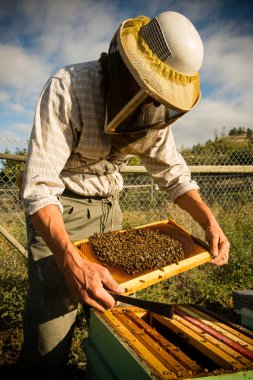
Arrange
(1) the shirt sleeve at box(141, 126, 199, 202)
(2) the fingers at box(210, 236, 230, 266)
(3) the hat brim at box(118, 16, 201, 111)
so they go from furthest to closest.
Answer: (1) the shirt sleeve at box(141, 126, 199, 202), (2) the fingers at box(210, 236, 230, 266), (3) the hat brim at box(118, 16, 201, 111)

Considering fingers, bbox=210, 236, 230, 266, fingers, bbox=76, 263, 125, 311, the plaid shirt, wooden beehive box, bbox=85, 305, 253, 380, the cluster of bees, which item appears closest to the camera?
wooden beehive box, bbox=85, 305, 253, 380

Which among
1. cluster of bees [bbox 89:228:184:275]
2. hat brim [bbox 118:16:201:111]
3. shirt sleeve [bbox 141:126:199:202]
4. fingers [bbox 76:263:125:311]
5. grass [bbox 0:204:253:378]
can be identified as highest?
hat brim [bbox 118:16:201:111]

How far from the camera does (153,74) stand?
1772mm

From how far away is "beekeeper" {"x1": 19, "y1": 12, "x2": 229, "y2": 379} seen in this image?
5.84ft

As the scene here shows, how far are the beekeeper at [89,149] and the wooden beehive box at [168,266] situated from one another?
4.4 inches

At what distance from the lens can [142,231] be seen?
238cm

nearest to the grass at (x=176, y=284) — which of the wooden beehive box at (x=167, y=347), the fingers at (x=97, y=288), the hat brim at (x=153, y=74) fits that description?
the wooden beehive box at (x=167, y=347)

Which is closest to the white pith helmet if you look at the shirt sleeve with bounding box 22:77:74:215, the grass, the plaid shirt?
the plaid shirt

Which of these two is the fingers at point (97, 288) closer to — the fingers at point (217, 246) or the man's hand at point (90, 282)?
the man's hand at point (90, 282)

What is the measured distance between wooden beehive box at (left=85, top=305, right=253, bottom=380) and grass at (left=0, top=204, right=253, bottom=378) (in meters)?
1.52

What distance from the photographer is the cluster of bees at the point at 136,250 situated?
2006 millimetres

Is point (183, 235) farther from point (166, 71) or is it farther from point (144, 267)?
point (166, 71)

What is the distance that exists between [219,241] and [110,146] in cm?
108

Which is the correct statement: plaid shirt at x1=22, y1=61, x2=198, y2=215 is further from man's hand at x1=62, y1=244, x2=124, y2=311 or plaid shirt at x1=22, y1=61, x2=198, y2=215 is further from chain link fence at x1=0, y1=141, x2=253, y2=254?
chain link fence at x1=0, y1=141, x2=253, y2=254
